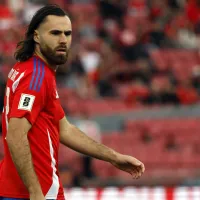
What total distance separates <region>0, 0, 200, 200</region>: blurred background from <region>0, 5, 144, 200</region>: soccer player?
15.2 ft

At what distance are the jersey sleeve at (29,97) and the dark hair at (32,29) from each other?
0.21m

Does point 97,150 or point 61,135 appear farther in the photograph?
point 61,135

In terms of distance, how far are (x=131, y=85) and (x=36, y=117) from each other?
966 cm

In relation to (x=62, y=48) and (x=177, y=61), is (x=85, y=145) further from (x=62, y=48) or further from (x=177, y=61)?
(x=177, y=61)

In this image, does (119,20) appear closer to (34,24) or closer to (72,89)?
(72,89)

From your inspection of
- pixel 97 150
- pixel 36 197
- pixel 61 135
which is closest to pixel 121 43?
pixel 61 135

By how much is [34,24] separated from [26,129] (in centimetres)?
63

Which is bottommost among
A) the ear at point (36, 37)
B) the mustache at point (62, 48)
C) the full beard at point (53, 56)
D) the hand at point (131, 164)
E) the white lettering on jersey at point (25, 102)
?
the hand at point (131, 164)

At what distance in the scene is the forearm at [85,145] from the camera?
429cm

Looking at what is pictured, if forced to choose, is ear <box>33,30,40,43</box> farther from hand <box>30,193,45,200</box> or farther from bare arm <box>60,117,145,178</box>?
A: hand <box>30,193,45,200</box>

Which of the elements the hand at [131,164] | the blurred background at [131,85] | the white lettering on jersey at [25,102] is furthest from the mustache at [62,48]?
the blurred background at [131,85]

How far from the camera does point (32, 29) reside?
4102 millimetres

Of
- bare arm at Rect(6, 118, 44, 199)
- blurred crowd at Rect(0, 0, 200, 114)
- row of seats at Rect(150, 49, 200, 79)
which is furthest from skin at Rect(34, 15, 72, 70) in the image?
row of seats at Rect(150, 49, 200, 79)

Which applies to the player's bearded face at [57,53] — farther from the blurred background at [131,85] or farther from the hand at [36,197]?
the blurred background at [131,85]
